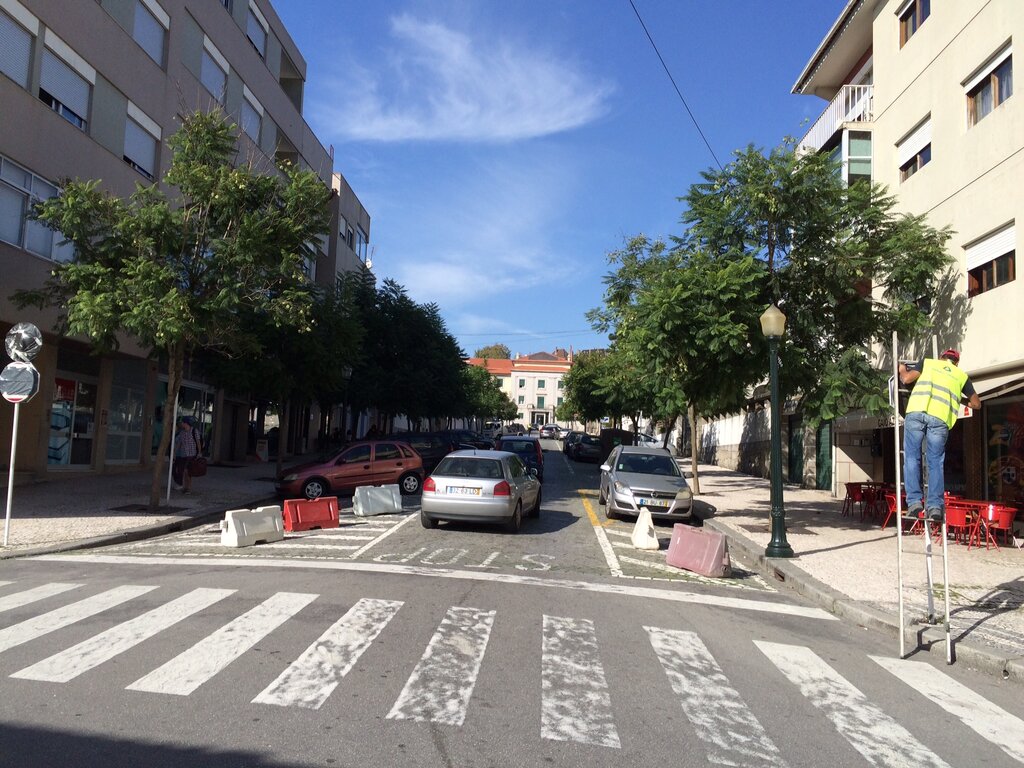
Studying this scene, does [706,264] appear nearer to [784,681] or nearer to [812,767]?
[784,681]

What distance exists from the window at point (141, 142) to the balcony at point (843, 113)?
17263mm

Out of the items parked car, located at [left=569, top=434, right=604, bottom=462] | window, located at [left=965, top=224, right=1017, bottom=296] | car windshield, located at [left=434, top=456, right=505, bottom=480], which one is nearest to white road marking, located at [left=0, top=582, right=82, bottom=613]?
car windshield, located at [left=434, top=456, right=505, bottom=480]

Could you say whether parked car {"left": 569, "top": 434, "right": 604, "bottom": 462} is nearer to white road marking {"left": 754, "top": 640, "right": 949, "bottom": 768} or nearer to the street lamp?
the street lamp

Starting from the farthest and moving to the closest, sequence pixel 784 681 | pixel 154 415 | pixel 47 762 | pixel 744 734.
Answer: pixel 154 415 → pixel 784 681 → pixel 744 734 → pixel 47 762

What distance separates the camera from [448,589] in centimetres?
830

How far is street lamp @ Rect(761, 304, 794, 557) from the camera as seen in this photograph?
1193cm

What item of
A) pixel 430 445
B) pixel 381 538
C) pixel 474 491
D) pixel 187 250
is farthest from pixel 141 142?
pixel 474 491

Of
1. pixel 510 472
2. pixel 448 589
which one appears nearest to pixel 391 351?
pixel 510 472

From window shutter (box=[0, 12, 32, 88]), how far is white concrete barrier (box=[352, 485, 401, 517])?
422 inches

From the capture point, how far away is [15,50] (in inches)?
608

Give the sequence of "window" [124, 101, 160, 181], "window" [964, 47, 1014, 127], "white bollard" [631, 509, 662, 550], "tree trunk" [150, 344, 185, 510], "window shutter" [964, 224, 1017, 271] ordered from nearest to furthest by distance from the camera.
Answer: "white bollard" [631, 509, 662, 550] → "window shutter" [964, 224, 1017, 271] → "window" [964, 47, 1014, 127] → "tree trunk" [150, 344, 185, 510] → "window" [124, 101, 160, 181]

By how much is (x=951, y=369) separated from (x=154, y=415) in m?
22.4

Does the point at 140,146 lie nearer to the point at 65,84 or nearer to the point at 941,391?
the point at 65,84

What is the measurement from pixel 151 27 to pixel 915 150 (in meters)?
19.4
